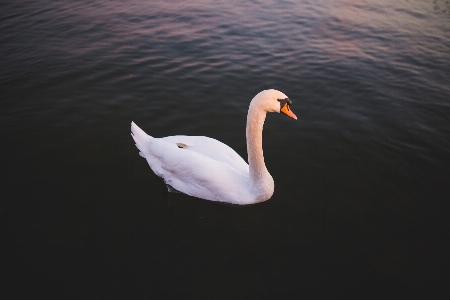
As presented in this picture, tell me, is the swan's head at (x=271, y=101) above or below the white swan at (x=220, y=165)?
above

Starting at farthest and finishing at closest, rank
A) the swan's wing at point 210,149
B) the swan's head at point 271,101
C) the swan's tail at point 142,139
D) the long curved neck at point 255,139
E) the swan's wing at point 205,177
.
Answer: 1. the swan's tail at point 142,139
2. the swan's wing at point 210,149
3. the swan's wing at point 205,177
4. the long curved neck at point 255,139
5. the swan's head at point 271,101

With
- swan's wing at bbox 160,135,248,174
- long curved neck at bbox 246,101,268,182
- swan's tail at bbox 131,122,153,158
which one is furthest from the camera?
swan's tail at bbox 131,122,153,158

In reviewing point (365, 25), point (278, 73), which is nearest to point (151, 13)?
point (278, 73)

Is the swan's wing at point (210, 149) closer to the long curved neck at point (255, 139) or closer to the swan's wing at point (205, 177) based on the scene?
the swan's wing at point (205, 177)

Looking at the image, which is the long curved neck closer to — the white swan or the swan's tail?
the white swan

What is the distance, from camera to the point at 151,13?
11852 millimetres

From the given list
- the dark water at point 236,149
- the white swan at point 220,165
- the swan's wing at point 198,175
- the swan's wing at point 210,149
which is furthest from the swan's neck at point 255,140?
the dark water at point 236,149

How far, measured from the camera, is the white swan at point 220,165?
3.89 metres

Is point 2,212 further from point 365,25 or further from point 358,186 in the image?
point 365,25

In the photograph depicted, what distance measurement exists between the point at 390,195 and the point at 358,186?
0.46 meters

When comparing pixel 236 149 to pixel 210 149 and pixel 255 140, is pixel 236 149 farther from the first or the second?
pixel 255 140

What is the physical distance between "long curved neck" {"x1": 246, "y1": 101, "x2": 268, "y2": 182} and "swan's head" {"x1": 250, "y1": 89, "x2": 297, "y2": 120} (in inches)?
1.9

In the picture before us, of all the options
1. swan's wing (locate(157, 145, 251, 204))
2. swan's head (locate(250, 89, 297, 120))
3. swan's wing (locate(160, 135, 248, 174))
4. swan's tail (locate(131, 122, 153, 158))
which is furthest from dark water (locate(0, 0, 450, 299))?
swan's head (locate(250, 89, 297, 120))

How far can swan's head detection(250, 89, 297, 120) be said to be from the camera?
374 centimetres
